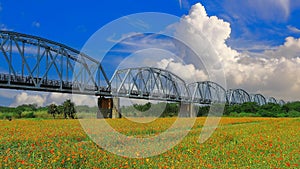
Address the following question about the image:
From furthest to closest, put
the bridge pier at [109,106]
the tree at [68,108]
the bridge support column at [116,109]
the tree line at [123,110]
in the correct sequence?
the bridge support column at [116,109], the bridge pier at [109,106], the tree at [68,108], the tree line at [123,110]

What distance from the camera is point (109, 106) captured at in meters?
66.0

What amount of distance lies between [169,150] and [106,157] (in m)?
2.90

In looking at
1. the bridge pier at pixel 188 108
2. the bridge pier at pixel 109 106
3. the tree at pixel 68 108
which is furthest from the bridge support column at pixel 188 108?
the tree at pixel 68 108

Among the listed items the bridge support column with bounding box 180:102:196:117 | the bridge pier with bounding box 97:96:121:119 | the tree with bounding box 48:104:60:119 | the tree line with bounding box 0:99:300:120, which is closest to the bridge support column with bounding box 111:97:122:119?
the bridge pier with bounding box 97:96:121:119

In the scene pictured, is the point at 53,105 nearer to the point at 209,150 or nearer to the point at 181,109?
the point at 181,109

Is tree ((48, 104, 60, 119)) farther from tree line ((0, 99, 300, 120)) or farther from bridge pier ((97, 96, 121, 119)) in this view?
bridge pier ((97, 96, 121, 119))

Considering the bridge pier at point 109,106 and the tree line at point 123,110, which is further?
the bridge pier at point 109,106

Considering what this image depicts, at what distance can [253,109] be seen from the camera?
3465 inches

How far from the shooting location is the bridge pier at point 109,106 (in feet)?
205

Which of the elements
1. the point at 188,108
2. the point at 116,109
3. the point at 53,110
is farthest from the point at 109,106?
the point at 188,108

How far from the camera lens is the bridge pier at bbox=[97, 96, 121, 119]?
205 ft

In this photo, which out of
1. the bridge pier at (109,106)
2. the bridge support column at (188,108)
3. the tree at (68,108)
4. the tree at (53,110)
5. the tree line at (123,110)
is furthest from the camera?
the bridge support column at (188,108)

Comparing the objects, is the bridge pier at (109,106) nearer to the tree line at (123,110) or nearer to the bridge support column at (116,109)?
the bridge support column at (116,109)

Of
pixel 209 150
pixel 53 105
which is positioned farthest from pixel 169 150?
pixel 53 105
